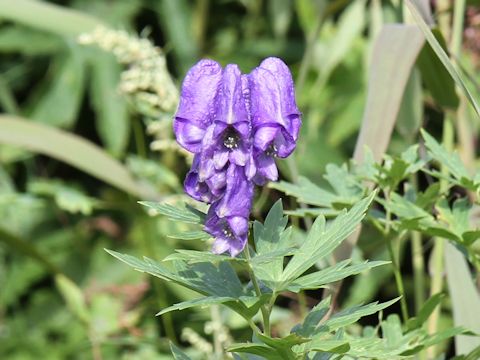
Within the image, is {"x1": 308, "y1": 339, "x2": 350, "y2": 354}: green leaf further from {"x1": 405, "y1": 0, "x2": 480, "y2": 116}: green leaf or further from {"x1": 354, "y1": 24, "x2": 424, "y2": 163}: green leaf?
{"x1": 354, "y1": 24, "x2": 424, "y2": 163}: green leaf

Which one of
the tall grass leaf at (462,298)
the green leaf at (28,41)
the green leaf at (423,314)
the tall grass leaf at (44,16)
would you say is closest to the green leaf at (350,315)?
the green leaf at (423,314)

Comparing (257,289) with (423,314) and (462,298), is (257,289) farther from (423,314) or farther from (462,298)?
(462,298)

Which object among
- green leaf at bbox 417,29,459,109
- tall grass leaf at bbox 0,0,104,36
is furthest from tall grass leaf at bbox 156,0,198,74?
green leaf at bbox 417,29,459,109

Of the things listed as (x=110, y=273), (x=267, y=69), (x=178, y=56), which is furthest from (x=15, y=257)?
(x=267, y=69)

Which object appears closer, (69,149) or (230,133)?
(230,133)

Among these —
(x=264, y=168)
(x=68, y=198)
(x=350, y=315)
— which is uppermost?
(x=264, y=168)

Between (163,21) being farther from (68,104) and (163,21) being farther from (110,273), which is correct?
(110,273)

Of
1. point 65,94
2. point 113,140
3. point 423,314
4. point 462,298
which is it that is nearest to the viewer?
point 423,314

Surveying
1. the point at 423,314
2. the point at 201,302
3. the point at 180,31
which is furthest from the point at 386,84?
the point at 180,31
